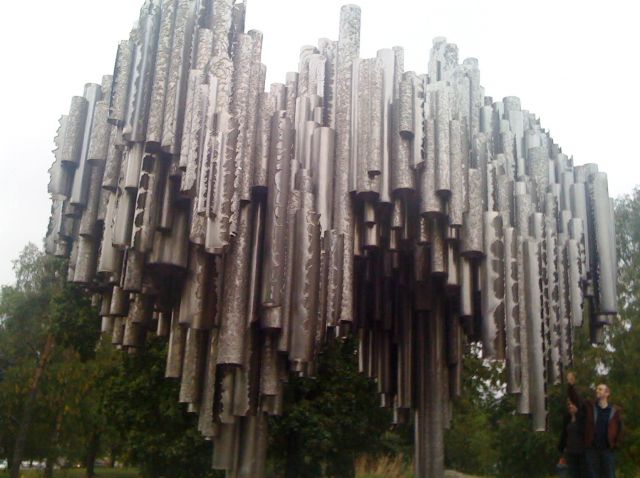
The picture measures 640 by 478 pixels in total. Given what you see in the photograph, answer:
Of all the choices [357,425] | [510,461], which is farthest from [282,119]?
[510,461]

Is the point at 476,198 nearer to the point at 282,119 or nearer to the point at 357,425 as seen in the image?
the point at 282,119

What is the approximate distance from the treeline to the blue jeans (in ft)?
24.0

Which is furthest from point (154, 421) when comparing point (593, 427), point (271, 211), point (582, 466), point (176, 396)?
point (593, 427)

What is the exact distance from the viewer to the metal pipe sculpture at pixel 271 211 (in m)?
7.38

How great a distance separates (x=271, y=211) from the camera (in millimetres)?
7523

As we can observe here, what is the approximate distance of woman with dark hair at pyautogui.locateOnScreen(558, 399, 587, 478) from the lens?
8.30m

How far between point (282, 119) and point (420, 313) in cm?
404

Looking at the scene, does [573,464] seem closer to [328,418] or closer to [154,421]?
[328,418]

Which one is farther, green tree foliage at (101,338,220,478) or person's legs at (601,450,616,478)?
green tree foliage at (101,338,220,478)

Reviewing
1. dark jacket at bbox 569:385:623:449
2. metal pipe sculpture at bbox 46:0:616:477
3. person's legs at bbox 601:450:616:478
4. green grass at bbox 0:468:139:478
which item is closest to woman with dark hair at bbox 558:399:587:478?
dark jacket at bbox 569:385:623:449

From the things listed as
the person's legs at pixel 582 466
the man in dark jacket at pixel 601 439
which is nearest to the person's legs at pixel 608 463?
the man in dark jacket at pixel 601 439

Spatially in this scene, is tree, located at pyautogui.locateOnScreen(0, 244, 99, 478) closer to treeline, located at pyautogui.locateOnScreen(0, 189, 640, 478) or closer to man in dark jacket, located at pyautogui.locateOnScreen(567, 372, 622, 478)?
treeline, located at pyautogui.locateOnScreen(0, 189, 640, 478)

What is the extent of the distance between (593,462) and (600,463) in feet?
0.24

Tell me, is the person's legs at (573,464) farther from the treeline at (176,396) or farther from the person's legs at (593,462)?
the treeline at (176,396)
